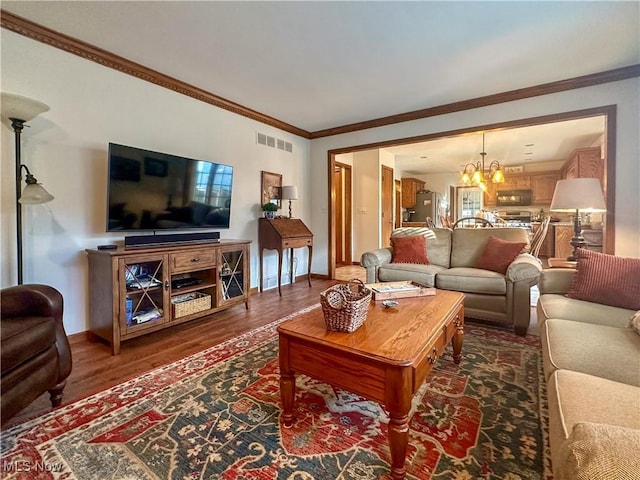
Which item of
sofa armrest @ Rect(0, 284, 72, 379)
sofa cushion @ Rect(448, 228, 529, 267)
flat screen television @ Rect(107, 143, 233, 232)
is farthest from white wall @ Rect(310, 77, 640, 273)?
sofa armrest @ Rect(0, 284, 72, 379)

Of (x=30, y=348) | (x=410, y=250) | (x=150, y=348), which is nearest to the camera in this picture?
(x=30, y=348)

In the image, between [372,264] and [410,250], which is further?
[410,250]

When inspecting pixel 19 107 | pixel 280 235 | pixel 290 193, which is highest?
pixel 19 107

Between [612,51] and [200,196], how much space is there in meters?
3.97

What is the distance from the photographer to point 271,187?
14.4 ft

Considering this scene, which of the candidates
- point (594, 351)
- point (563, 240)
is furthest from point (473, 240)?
point (563, 240)

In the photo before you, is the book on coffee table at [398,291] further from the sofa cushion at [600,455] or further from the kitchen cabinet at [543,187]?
the kitchen cabinet at [543,187]

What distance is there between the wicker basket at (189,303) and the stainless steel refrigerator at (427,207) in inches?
278

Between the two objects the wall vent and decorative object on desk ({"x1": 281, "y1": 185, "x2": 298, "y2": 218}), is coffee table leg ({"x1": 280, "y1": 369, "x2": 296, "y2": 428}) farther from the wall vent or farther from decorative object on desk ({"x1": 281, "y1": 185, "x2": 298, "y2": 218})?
the wall vent

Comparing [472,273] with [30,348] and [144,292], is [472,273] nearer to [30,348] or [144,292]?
[144,292]

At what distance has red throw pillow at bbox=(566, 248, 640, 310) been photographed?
1.83 m

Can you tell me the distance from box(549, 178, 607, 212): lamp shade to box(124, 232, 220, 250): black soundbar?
10.9ft

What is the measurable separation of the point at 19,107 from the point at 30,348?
1576 mm

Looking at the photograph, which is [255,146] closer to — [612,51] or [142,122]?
[142,122]
